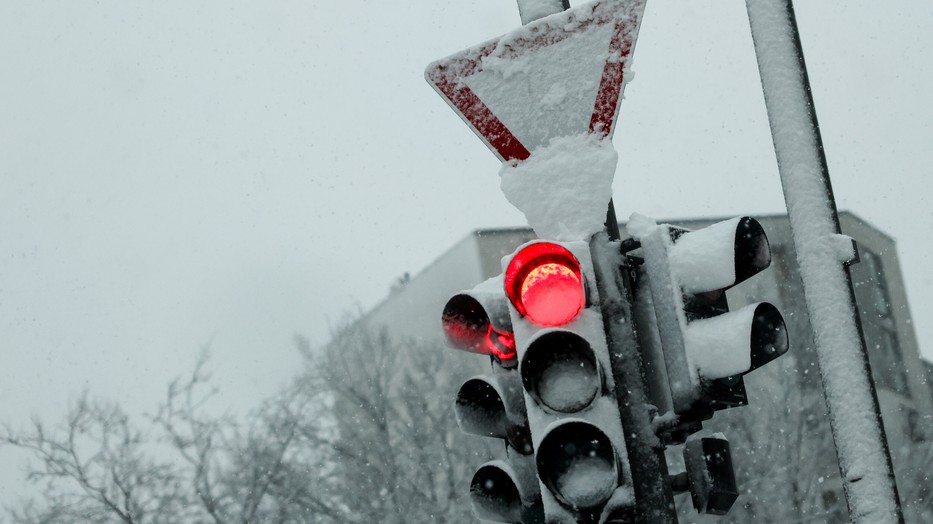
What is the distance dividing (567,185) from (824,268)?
128 centimetres

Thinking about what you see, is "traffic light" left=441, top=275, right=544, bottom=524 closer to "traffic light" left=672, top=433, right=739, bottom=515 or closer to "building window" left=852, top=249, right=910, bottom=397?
"traffic light" left=672, top=433, right=739, bottom=515

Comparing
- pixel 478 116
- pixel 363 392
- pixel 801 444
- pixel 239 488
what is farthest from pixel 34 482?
pixel 478 116

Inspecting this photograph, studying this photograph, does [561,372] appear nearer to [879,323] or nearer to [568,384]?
[568,384]

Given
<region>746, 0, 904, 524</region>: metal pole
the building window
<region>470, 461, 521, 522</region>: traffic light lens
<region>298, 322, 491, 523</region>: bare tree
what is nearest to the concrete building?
the building window

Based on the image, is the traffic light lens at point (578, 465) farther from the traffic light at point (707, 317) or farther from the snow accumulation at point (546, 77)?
the snow accumulation at point (546, 77)

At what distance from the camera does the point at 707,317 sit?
341 cm

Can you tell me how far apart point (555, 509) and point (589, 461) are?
169 mm

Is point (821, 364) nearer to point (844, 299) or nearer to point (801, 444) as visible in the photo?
point (844, 299)

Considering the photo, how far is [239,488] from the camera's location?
2469 centimetres

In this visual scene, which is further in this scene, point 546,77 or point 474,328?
point 474,328

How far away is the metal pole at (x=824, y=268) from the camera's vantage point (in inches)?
151

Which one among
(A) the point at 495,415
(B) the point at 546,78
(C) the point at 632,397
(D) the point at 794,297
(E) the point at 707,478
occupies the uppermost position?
(D) the point at 794,297

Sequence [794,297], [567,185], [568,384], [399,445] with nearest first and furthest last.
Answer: [568,384], [567,185], [399,445], [794,297]

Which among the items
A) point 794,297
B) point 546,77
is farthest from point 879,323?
point 546,77
